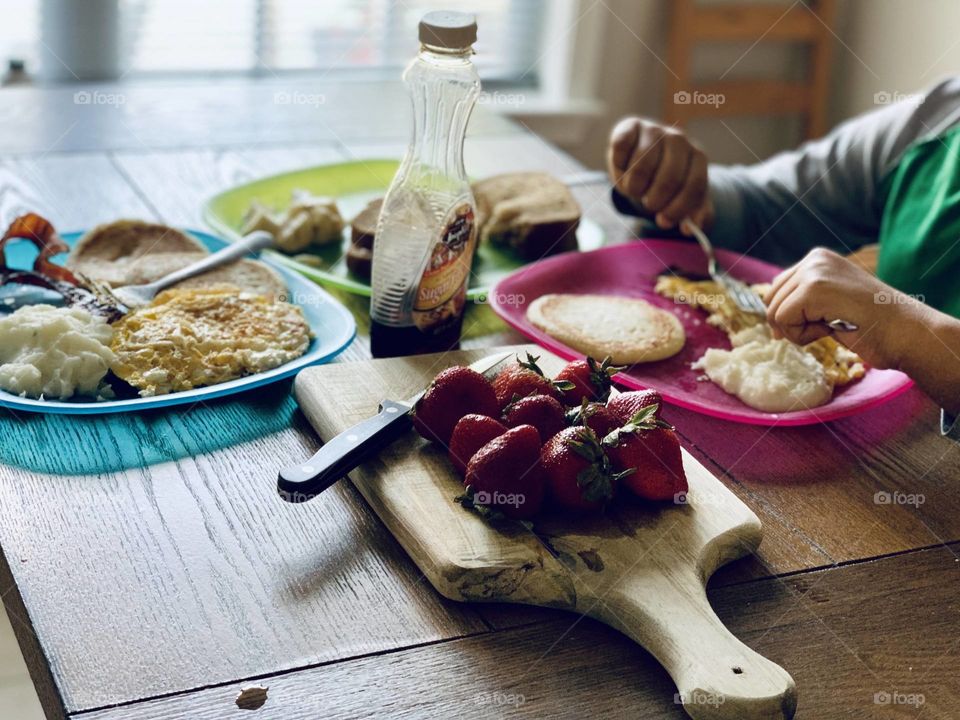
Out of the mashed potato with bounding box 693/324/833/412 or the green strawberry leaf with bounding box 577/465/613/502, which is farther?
the mashed potato with bounding box 693/324/833/412

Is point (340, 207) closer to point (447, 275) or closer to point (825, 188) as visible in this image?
point (447, 275)

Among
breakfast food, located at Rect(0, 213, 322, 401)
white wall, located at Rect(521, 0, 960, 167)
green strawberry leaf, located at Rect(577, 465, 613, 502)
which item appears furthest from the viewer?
white wall, located at Rect(521, 0, 960, 167)

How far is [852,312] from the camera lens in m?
1.28

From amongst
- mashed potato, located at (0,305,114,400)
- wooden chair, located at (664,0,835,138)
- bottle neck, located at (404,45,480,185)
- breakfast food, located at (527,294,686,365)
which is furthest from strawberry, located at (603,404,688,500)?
wooden chair, located at (664,0,835,138)

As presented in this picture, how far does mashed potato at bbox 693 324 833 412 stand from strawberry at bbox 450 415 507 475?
0.38 m

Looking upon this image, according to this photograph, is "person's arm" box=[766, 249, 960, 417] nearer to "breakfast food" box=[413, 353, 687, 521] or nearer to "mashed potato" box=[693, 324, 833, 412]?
"mashed potato" box=[693, 324, 833, 412]

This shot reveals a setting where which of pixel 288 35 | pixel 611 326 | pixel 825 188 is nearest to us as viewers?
pixel 611 326

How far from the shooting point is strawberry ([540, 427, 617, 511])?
96 cm

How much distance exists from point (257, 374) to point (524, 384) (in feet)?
1.06

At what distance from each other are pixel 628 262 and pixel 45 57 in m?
1.99

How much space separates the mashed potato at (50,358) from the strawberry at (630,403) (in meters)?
0.52

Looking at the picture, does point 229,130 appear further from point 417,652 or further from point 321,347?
point 417,652

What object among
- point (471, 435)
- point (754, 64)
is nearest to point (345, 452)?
point (471, 435)

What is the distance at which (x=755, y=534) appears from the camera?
1006mm
